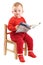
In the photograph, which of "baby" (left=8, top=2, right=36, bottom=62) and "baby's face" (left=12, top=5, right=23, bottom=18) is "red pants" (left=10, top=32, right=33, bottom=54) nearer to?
"baby" (left=8, top=2, right=36, bottom=62)

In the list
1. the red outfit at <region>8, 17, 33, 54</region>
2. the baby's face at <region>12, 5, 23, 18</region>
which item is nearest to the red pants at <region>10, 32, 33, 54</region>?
the red outfit at <region>8, 17, 33, 54</region>

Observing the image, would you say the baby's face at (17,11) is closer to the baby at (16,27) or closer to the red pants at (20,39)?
the baby at (16,27)

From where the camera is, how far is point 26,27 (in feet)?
7.48

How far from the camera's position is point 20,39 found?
7.57 feet

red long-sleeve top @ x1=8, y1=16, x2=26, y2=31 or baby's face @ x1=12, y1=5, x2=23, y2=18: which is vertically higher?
baby's face @ x1=12, y1=5, x2=23, y2=18

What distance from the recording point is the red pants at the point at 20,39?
90.4 inches

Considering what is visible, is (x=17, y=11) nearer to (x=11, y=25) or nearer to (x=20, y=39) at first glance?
(x=11, y=25)

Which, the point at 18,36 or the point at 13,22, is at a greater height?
the point at 13,22

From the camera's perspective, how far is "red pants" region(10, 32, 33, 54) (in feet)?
7.54

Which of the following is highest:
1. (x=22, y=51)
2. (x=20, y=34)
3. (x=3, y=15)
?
(x=3, y=15)

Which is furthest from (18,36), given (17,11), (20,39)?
(17,11)

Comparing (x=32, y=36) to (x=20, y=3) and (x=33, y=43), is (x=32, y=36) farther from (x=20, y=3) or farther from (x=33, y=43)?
(x=20, y=3)

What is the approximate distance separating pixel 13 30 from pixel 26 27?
0.12 meters

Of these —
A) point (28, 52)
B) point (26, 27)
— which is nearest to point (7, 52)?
point (28, 52)
